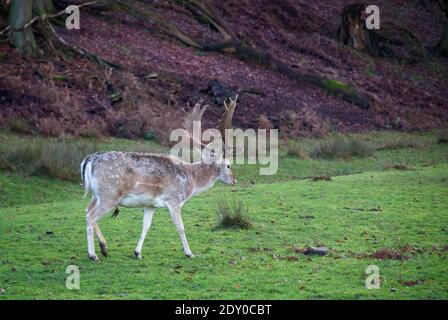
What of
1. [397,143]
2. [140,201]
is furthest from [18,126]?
[397,143]

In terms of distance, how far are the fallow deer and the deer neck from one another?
0.30 feet

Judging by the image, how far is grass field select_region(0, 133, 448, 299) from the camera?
9.61m

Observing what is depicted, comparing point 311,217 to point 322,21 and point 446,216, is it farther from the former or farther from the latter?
point 322,21

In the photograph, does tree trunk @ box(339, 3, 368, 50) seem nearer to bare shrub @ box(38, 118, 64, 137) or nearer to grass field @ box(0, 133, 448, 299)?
grass field @ box(0, 133, 448, 299)

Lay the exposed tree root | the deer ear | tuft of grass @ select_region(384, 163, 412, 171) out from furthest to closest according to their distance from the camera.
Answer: the exposed tree root, tuft of grass @ select_region(384, 163, 412, 171), the deer ear

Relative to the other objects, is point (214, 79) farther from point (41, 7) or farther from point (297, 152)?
point (297, 152)

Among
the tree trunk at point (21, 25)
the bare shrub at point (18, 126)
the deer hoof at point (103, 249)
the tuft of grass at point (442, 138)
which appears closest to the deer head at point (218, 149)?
the deer hoof at point (103, 249)

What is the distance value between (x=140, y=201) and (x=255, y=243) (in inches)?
78.6

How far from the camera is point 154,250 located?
11703 millimetres

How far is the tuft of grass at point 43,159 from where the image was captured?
17.5 meters

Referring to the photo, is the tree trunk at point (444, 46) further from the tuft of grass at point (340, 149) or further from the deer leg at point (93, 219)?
the deer leg at point (93, 219)

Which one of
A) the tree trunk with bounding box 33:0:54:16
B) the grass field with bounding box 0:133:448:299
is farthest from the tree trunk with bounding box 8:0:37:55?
the grass field with bounding box 0:133:448:299

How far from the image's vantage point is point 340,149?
75.6ft

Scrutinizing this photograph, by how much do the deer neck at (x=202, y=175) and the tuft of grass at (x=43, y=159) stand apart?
591 centimetres
